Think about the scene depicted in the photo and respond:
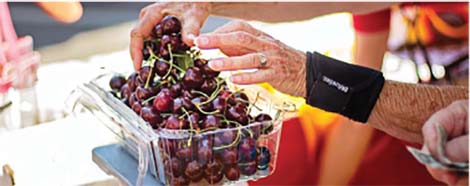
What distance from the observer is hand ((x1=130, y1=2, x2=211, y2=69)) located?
3.60 feet

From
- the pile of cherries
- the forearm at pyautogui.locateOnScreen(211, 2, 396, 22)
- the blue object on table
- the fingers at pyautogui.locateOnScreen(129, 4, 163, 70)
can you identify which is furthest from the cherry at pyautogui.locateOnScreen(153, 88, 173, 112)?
the forearm at pyautogui.locateOnScreen(211, 2, 396, 22)

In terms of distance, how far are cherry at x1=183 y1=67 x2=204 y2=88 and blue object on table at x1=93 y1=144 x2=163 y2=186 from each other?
0.13 m

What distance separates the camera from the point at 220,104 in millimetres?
893

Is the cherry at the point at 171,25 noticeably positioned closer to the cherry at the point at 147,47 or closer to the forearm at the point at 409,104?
the cherry at the point at 147,47

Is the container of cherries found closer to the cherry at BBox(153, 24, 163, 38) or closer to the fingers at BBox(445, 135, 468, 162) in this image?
the cherry at BBox(153, 24, 163, 38)

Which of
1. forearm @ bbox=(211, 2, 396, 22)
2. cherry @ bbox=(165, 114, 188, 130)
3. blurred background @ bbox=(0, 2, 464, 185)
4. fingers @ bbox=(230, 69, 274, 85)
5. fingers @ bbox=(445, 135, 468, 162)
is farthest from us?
forearm @ bbox=(211, 2, 396, 22)

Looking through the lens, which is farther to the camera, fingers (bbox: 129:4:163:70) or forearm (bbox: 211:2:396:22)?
forearm (bbox: 211:2:396:22)

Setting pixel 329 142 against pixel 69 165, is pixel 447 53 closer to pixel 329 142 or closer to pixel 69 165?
pixel 329 142

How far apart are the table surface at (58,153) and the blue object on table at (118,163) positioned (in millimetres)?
17

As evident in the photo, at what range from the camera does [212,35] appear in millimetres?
976

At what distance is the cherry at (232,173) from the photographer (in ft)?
2.95

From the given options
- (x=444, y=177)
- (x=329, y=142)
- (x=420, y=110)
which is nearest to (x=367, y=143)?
(x=329, y=142)

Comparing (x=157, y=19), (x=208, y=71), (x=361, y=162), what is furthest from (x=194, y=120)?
(x=361, y=162)

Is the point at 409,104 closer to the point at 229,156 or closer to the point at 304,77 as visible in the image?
the point at 304,77
